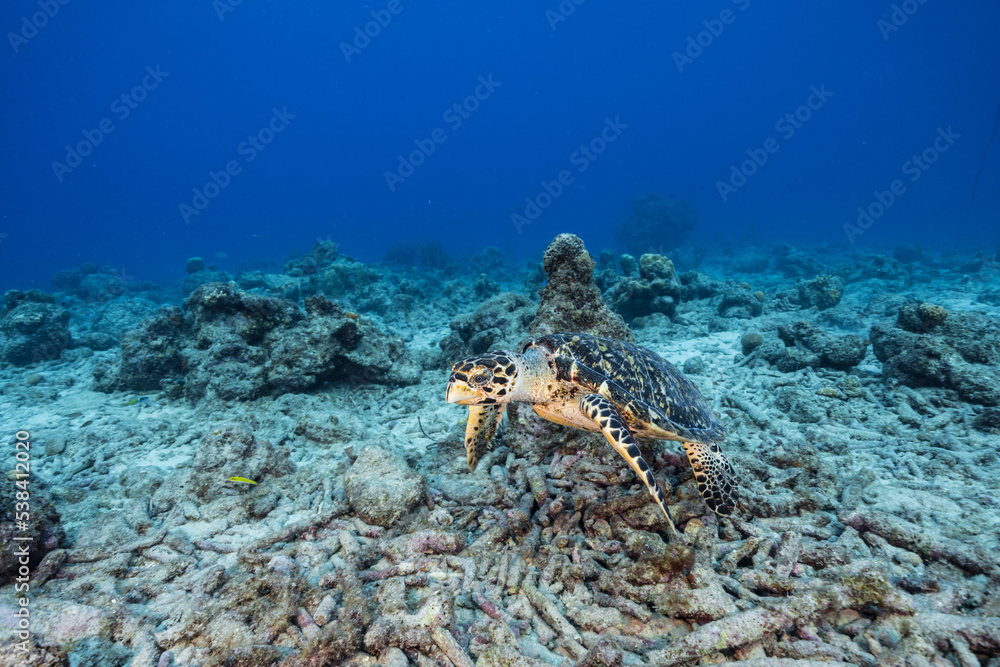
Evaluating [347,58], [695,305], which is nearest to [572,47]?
[347,58]

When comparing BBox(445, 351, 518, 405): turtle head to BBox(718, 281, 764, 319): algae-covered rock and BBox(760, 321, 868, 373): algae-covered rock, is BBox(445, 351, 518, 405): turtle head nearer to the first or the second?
BBox(760, 321, 868, 373): algae-covered rock

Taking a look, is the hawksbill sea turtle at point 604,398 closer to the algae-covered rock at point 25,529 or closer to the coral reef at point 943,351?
the algae-covered rock at point 25,529

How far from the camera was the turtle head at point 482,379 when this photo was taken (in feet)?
11.1

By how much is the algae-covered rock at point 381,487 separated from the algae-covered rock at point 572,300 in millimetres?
3222

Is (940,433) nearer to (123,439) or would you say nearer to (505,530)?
(505,530)

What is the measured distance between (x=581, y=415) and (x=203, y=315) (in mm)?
7139

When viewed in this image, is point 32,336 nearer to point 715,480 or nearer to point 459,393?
point 459,393

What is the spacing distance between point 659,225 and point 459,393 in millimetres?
36394

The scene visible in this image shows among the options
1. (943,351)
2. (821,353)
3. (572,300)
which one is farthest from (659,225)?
(572,300)

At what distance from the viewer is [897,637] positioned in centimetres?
206

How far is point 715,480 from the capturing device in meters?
3.31

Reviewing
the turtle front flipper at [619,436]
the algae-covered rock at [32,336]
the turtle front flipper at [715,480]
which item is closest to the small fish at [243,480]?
the turtle front flipper at [619,436]

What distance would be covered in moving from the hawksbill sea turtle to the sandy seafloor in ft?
1.09

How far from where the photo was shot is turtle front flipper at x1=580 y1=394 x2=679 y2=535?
9.99ft
